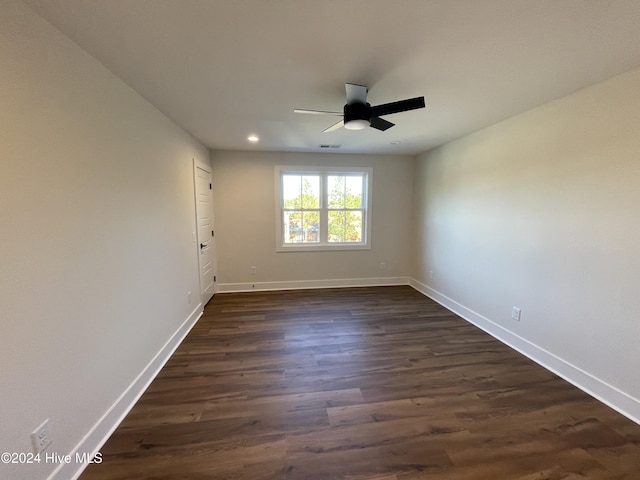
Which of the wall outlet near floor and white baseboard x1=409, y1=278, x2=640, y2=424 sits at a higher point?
the wall outlet near floor

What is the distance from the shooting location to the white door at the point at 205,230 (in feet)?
11.7

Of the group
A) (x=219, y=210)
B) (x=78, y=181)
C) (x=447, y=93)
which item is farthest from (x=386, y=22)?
(x=219, y=210)

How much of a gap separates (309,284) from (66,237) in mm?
3694

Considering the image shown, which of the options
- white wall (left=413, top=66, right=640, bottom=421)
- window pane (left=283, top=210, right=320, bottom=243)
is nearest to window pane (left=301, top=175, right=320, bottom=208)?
window pane (left=283, top=210, right=320, bottom=243)

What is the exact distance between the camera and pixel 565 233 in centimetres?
226

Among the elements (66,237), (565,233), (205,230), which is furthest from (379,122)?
(205,230)

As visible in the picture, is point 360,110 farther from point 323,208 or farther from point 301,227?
point 301,227

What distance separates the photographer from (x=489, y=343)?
2.89 metres

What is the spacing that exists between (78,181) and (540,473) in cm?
309

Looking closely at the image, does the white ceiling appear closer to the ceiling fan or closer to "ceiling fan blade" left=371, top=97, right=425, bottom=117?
the ceiling fan

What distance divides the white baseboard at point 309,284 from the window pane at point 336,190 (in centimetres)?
141

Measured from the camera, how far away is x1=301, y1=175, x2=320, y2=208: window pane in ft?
15.3

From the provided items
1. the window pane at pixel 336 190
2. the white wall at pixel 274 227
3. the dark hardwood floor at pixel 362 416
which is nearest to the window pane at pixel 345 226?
the window pane at pixel 336 190

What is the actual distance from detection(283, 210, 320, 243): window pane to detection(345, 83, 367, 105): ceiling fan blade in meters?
2.78
